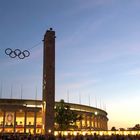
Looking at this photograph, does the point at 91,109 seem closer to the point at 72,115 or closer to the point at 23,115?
the point at 23,115

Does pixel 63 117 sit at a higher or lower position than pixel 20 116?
lower

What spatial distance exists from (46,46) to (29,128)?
42.6 m

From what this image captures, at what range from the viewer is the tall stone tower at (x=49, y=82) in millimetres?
84312

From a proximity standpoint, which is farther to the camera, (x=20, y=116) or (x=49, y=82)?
(x=20, y=116)

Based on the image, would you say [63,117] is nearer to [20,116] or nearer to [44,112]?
[44,112]

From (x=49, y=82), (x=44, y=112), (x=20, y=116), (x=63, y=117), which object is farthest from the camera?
(x=20, y=116)

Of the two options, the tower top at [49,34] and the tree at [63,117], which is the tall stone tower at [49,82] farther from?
the tree at [63,117]

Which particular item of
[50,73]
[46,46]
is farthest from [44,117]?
[46,46]

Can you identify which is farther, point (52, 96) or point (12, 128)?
point (12, 128)

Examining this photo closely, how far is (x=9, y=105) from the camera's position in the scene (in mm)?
116938

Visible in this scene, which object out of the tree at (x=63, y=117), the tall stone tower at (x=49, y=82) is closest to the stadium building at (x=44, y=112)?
the tall stone tower at (x=49, y=82)

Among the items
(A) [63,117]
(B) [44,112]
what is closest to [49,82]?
(B) [44,112]

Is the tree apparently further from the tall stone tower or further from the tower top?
the tower top

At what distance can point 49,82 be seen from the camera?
288ft
